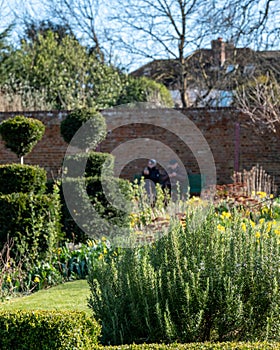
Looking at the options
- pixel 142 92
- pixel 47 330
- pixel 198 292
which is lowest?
pixel 47 330

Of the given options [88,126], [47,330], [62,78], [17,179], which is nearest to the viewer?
[47,330]

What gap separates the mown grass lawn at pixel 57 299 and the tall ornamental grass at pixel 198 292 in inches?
53.6

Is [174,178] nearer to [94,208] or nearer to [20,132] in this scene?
[94,208]

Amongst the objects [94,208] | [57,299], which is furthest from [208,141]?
[57,299]

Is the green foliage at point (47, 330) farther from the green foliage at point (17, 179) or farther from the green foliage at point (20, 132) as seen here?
the green foliage at point (20, 132)

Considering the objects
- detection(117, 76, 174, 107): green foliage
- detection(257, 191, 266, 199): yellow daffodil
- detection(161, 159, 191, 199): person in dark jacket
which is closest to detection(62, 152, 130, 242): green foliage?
detection(257, 191, 266, 199): yellow daffodil

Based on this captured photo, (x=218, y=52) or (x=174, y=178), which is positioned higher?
(x=218, y=52)

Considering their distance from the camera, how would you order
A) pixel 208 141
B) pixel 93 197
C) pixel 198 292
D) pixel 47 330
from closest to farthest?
pixel 47 330, pixel 198 292, pixel 93 197, pixel 208 141

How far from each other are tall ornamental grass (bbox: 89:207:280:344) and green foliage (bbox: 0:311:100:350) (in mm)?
444

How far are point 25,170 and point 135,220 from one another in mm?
2025

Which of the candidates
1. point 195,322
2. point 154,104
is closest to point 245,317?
point 195,322

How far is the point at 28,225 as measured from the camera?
716cm

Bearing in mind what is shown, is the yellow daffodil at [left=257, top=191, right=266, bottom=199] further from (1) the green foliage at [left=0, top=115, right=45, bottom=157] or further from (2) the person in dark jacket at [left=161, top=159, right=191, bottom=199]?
(1) the green foliage at [left=0, top=115, right=45, bottom=157]

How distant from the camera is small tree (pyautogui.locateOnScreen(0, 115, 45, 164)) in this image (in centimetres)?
888
